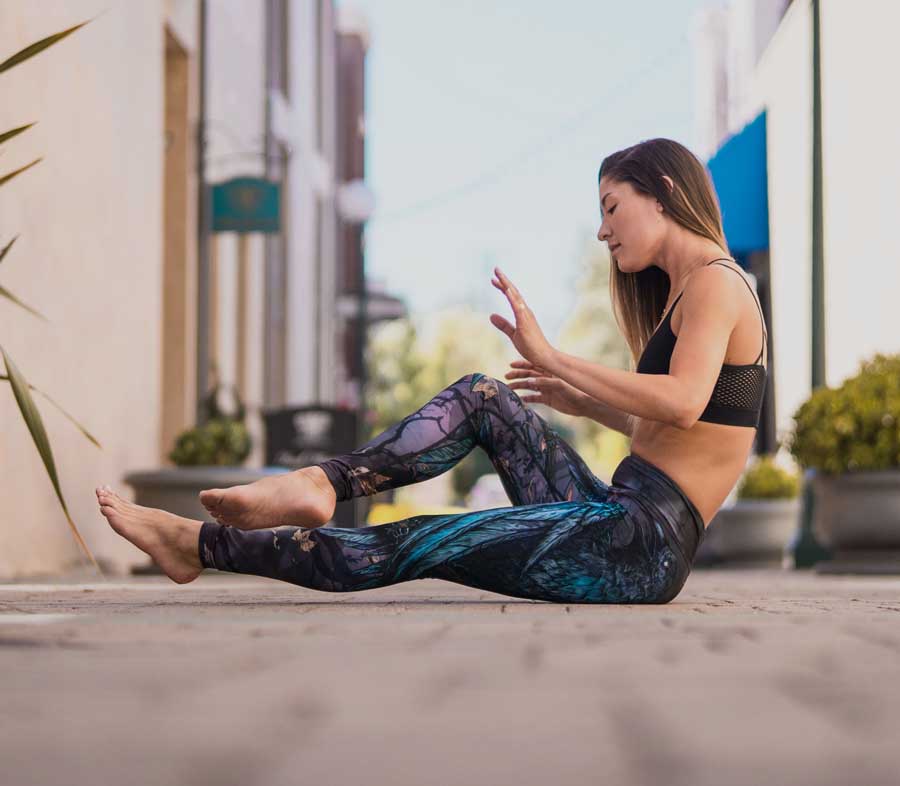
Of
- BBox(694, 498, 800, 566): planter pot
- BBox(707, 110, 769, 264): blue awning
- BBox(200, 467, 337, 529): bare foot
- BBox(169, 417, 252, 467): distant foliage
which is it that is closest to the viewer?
BBox(200, 467, 337, 529): bare foot

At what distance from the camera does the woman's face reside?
3.74 meters

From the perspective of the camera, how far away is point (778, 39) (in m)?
14.8

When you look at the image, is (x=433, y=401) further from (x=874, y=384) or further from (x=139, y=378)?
(x=139, y=378)

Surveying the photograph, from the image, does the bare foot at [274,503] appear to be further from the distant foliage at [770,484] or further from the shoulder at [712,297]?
the distant foliage at [770,484]

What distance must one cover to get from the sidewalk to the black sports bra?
4.34 feet

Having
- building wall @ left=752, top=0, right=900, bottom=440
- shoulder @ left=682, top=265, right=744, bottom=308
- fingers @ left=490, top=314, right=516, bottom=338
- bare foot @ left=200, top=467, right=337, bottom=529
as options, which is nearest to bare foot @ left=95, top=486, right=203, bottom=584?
bare foot @ left=200, top=467, right=337, bottom=529

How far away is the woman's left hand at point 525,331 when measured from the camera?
3365mm

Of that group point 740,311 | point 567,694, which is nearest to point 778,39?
point 740,311

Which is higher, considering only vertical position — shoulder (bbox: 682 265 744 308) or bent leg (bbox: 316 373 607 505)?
shoulder (bbox: 682 265 744 308)

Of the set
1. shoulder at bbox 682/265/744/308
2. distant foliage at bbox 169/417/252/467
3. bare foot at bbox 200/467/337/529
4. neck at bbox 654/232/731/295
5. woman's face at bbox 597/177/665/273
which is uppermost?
woman's face at bbox 597/177/665/273

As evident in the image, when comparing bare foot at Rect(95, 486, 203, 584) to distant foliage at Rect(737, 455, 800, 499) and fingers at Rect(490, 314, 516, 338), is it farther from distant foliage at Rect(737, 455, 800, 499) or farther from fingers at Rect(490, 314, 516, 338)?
distant foliage at Rect(737, 455, 800, 499)

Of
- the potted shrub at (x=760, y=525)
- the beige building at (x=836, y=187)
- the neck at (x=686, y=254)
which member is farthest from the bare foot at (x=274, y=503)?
the potted shrub at (x=760, y=525)

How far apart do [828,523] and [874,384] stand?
776 millimetres

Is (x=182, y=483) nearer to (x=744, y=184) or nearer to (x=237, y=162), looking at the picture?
(x=237, y=162)
